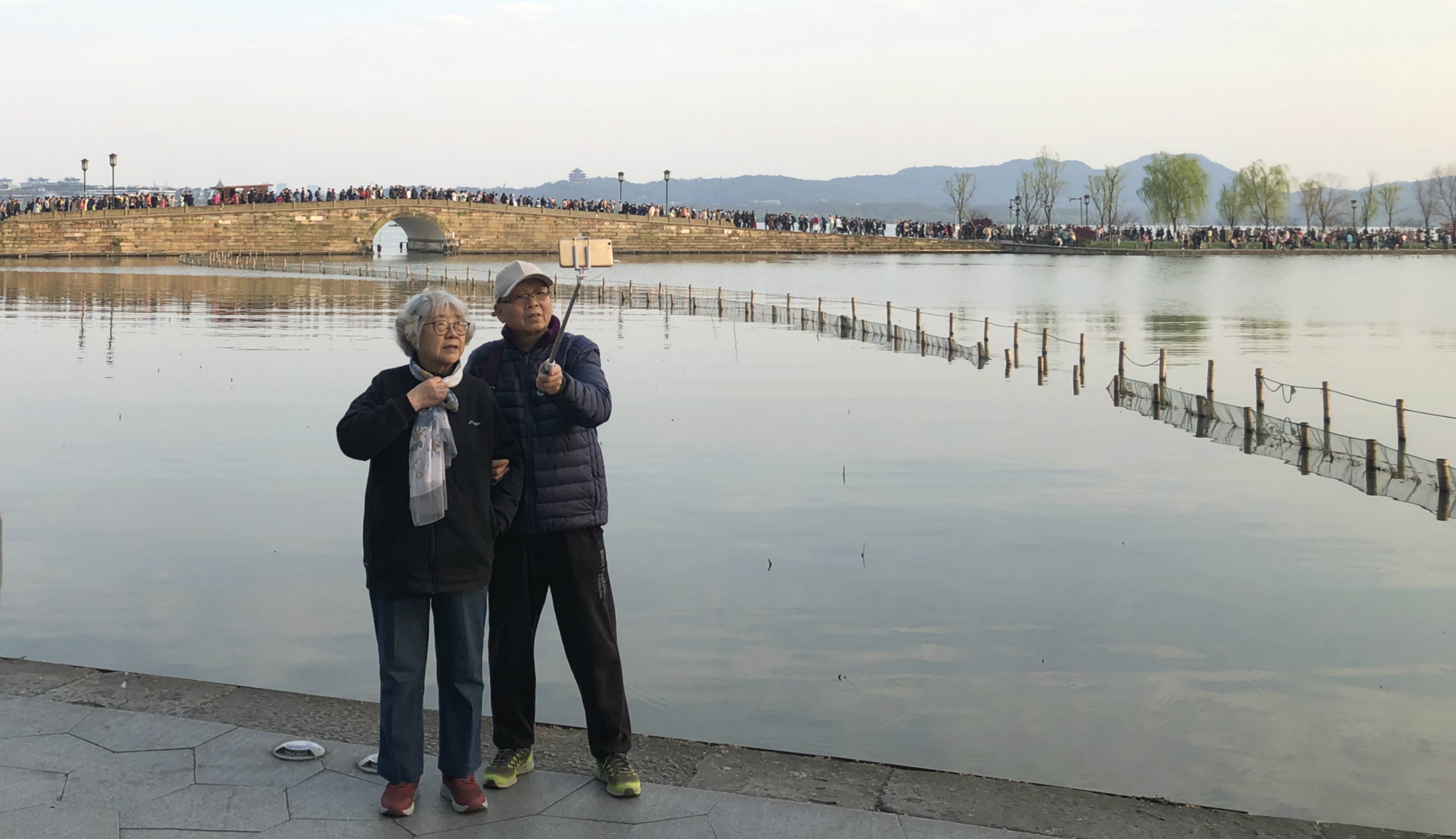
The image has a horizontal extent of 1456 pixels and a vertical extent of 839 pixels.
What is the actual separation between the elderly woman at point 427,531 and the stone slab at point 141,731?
1032mm

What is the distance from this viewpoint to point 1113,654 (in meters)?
9.37

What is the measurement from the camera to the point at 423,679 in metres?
4.92

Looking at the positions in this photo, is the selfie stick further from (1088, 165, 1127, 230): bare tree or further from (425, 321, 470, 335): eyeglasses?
(1088, 165, 1127, 230): bare tree

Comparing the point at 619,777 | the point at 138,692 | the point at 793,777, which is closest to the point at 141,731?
the point at 138,692

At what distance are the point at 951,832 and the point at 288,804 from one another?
7.51 ft

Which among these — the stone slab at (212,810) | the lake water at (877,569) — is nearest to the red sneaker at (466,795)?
the stone slab at (212,810)

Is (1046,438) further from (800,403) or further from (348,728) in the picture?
(348,728)

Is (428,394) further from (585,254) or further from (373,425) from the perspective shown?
(585,254)

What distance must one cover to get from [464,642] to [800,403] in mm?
17067

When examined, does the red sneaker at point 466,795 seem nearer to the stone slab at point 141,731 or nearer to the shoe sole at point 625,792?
the shoe sole at point 625,792

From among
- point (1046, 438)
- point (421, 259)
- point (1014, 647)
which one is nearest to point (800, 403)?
point (1046, 438)

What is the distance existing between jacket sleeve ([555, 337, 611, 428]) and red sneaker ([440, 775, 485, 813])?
1355 millimetres

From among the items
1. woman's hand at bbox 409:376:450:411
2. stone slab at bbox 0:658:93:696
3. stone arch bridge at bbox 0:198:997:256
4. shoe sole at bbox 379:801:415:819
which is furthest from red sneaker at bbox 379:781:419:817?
stone arch bridge at bbox 0:198:997:256

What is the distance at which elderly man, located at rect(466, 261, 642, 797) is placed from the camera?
204 inches
